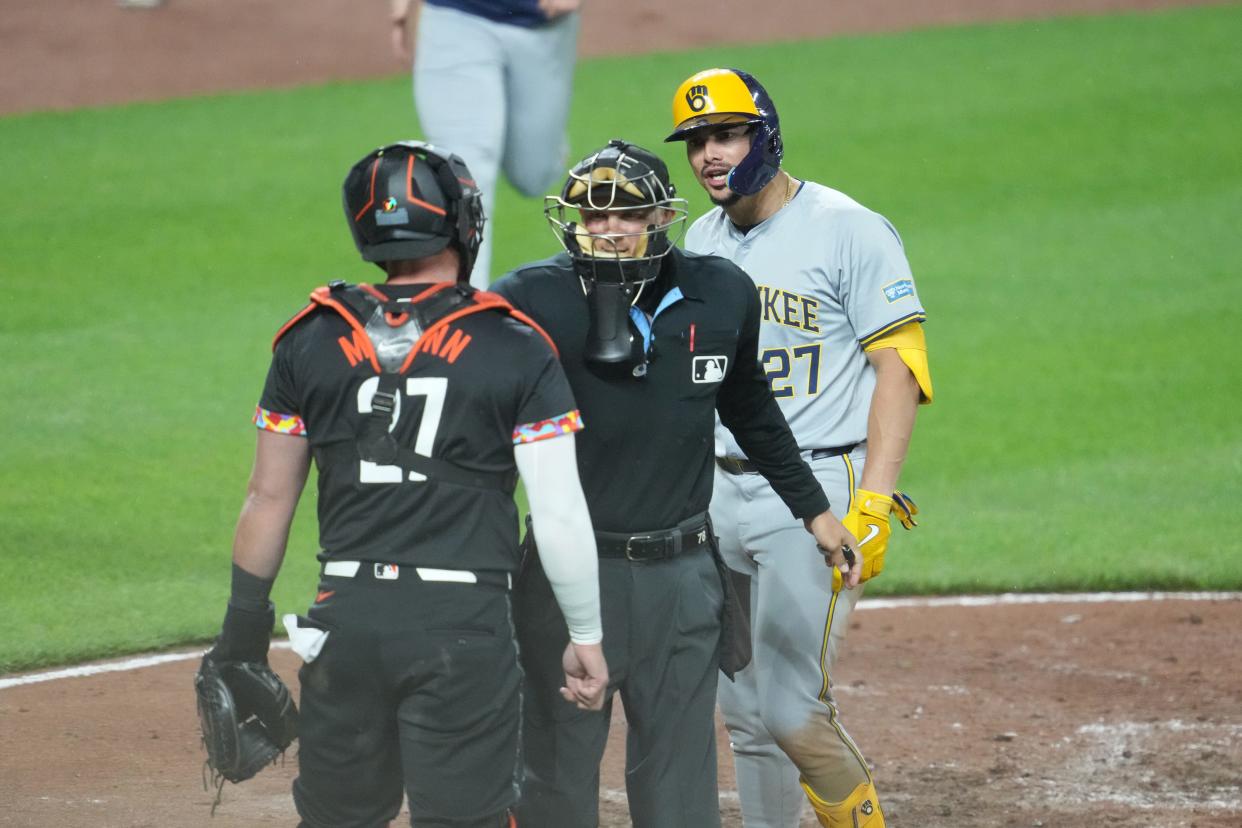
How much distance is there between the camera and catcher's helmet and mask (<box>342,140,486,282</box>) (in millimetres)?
3637

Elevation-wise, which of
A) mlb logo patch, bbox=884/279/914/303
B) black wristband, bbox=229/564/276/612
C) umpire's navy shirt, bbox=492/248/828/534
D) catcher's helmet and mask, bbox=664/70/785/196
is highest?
catcher's helmet and mask, bbox=664/70/785/196

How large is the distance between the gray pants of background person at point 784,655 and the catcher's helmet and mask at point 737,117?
796mm

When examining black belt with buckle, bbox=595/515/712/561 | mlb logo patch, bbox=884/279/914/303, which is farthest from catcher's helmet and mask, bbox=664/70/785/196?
black belt with buckle, bbox=595/515/712/561

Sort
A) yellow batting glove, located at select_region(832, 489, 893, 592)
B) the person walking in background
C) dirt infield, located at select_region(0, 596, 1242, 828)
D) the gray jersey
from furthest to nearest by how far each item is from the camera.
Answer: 1. the person walking in background
2. dirt infield, located at select_region(0, 596, 1242, 828)
3. the gray jersey
4. yellow batting glove, located at select_region(832, 489, 893, 592)

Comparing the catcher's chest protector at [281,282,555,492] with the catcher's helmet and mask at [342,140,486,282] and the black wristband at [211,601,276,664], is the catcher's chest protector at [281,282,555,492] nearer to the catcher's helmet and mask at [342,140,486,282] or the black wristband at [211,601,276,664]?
the catcher's helmet and mask at [342,140,486,282]

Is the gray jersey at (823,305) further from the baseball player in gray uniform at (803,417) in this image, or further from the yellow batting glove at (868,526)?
the yellow batting glove at (868,526)

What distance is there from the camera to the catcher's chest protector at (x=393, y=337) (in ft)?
11.6

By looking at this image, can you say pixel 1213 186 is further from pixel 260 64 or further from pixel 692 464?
pixel 692 464

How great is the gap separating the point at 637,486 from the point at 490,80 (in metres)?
4.32

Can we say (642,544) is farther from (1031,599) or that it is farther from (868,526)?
(1031,599)

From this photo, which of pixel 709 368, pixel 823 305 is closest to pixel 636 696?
pixel 709 368

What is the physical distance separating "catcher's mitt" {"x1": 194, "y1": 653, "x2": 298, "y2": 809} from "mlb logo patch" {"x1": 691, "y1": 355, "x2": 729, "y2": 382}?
116 centimetres

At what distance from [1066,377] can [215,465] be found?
505cm

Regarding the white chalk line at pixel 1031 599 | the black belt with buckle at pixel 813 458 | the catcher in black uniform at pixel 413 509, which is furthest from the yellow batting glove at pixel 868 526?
the white chalk line at pixel 1031 599
